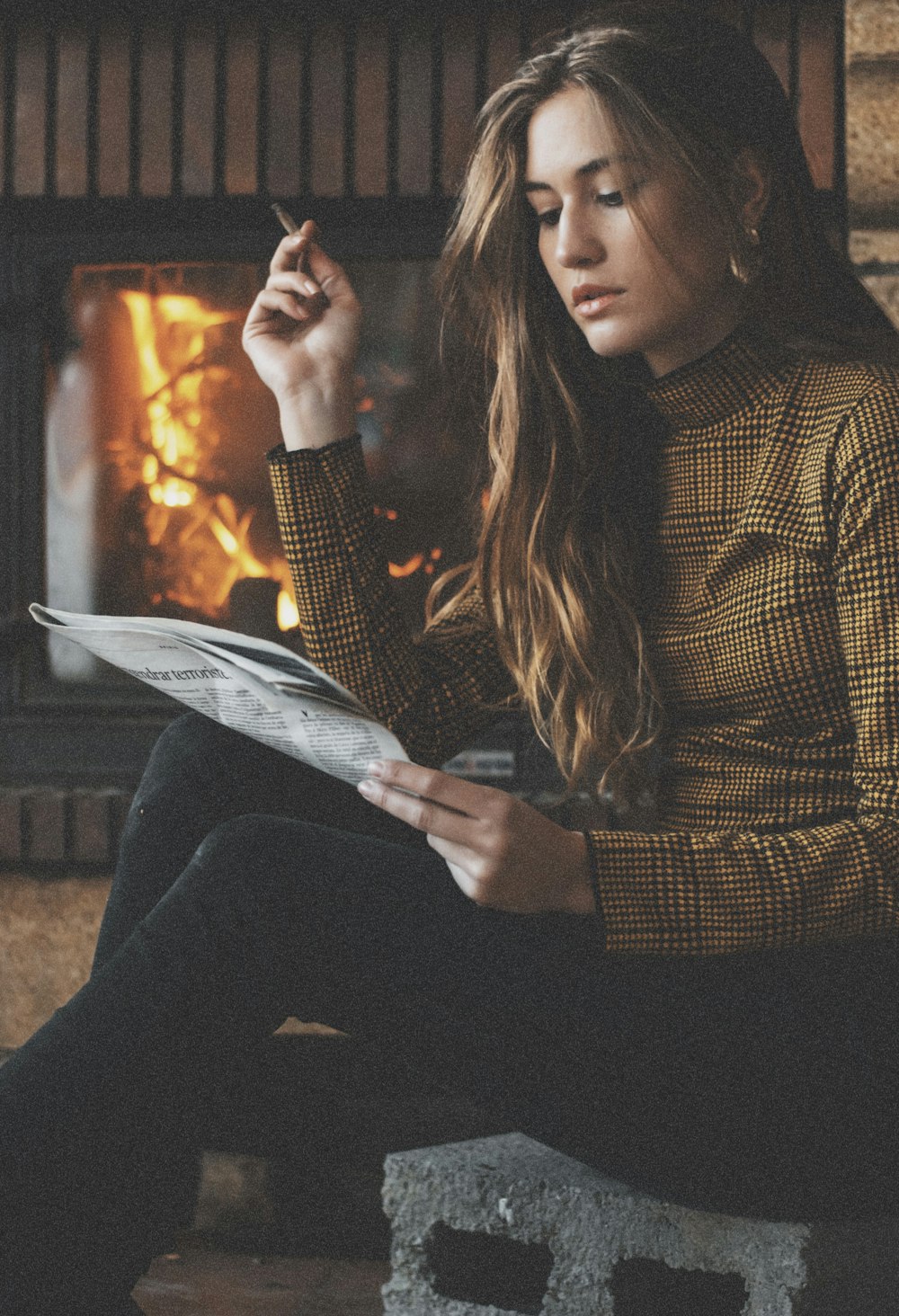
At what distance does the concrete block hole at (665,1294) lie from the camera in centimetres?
98

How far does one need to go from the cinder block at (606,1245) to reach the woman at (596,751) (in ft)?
0.10

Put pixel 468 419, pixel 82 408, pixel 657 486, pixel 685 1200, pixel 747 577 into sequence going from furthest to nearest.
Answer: pixel 82 408 < pixel 468 419 < pixel 657 486 < pixel 747 577 < pixel 685 1200

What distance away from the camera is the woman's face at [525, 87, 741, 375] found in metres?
0.99

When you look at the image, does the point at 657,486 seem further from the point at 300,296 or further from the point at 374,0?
the point at 374,0

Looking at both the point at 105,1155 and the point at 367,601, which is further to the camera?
the point at 367,601

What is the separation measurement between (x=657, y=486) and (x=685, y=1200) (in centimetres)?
54

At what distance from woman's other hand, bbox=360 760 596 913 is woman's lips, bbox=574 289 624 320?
1.42 ft

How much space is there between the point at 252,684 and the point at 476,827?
0.15m

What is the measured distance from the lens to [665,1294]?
39.1 inches

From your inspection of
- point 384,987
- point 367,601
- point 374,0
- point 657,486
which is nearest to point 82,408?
point 374,0

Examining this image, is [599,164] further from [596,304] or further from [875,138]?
[875,138]

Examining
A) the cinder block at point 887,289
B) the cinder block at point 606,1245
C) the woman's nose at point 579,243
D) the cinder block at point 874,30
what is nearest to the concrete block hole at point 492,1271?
the cinder block at point 606,1245

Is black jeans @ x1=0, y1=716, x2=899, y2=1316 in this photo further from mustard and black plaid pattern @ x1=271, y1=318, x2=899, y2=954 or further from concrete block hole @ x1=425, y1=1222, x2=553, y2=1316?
concrete block hole @ x1=425, y1=1222, x2=553, y2=1316

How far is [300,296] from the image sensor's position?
1166 millimetres
